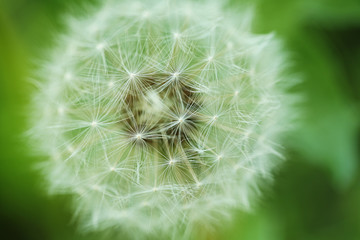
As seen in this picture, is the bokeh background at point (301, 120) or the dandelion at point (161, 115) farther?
the bokeh background at point (301, 120)

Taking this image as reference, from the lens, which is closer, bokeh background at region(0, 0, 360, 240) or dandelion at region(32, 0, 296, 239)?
dandelion at region(32, 0, 296, 239)

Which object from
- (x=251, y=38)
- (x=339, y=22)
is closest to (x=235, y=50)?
(x=251, y=38)

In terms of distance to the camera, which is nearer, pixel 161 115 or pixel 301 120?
pixel 161 115

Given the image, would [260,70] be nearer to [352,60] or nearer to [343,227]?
[352,60]
